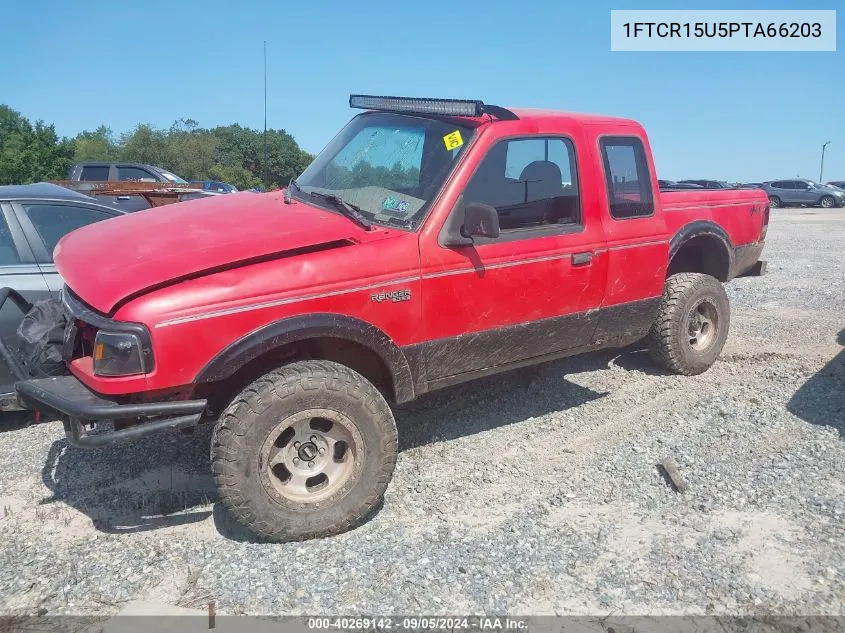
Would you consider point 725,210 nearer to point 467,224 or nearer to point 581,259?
point 581,259

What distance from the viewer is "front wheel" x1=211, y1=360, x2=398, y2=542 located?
3.26 meters

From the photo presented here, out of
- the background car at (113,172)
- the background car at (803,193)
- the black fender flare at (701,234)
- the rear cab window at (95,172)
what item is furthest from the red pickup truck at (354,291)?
the background car at (803,193)

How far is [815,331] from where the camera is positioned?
7.07 meters

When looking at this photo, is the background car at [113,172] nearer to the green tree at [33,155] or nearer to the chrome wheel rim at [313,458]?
the chrome wheel rim at [313,458]

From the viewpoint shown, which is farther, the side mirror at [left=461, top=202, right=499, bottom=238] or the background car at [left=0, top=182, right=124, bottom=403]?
the background car at [left=0, top=182, right=124, bottom=403]

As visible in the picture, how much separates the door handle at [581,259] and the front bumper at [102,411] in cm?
241

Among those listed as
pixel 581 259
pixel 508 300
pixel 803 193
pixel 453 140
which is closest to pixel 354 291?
pixel 508 300

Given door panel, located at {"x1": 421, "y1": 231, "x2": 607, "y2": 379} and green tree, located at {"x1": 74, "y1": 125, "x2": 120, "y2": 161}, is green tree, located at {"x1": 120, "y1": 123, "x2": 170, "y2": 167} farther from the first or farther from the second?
door panel, located at {"x1": 421, "y1": 231, "x2": 607, "y2": 379}

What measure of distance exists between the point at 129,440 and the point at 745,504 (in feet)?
10.6

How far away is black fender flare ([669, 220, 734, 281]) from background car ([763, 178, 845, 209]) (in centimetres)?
3185

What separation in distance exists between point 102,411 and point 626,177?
3604 millimetres

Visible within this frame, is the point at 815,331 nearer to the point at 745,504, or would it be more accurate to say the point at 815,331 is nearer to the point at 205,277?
Result: the point at 745,504

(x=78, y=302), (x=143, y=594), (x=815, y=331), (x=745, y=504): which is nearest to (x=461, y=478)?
(x=745, y=504)

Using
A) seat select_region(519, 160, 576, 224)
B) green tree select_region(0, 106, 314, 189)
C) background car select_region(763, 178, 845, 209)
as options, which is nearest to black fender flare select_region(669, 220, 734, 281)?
seat select_region(519, 160, 576, 224)
